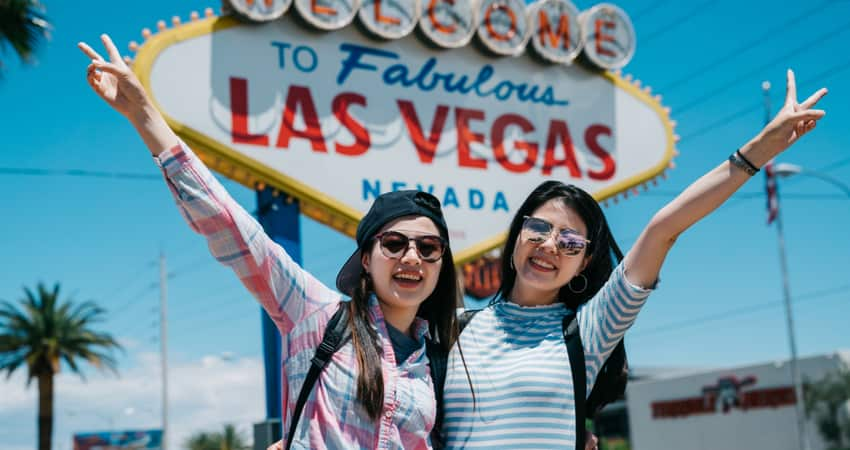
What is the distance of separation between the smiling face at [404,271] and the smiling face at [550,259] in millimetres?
403

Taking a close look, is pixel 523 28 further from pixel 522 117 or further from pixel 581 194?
pixel 581 194

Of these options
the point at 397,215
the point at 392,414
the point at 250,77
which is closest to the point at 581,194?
the point at 397,215

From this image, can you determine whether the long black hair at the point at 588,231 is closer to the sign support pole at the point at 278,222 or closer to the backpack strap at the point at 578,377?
the backpack strap at the point at 578,377

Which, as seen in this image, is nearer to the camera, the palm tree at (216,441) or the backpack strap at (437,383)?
the backpack strap at (437,383)

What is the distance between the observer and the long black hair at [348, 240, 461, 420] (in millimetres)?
2711

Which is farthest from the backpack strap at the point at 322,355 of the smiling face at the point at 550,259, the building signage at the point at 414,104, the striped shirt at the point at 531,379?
the building signage at the point at 414,104

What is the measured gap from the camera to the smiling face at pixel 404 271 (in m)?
2.91

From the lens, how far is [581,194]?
10.6 ft

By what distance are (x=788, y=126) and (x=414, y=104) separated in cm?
617

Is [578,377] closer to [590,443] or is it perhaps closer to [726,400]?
[590,443]

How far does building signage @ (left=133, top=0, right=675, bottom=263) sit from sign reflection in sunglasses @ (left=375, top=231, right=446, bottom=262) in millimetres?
5032

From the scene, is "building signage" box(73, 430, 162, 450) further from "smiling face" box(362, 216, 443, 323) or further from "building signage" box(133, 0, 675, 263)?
"smiling face" box(362, 216, 443, 323)

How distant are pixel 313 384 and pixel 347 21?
→ 616cm

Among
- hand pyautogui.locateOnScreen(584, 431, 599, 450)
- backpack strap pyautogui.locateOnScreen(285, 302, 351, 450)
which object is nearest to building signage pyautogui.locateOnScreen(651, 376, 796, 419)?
hand pyautogui.locateOnScreen(584, 431, 599, 450)
